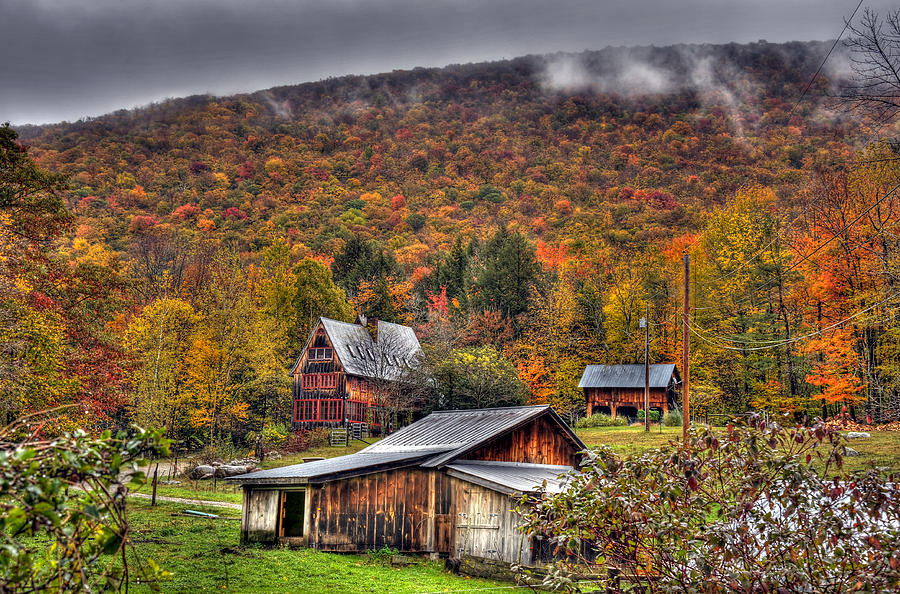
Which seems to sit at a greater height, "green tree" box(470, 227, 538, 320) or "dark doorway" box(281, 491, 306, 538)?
"green tree" box(470, 227, 538, 320)

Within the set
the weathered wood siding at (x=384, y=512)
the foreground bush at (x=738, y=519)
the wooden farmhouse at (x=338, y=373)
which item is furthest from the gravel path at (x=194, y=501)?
the foreground bush at (x=738, y=519)

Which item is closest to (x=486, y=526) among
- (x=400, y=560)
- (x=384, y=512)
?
(x=400, y=560)

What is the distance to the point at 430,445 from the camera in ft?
85.8

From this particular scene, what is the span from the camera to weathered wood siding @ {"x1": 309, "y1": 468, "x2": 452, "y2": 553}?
21.7m

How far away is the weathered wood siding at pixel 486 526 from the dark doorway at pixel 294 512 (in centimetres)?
609

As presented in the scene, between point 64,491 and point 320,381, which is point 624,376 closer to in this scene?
point 320,381

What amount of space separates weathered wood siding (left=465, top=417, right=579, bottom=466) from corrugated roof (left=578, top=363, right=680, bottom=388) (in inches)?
1062

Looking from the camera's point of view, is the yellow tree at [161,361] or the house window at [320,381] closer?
the yellow tree at [161,361]

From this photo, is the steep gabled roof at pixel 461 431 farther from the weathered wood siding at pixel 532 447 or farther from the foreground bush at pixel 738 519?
the foreground bush at pixel 738 519

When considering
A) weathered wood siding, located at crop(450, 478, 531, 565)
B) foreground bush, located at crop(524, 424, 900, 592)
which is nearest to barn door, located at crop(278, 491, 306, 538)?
weathered wood siding, located at crop(450, 478, 531, 565)

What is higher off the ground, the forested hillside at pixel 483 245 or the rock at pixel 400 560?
the forested hillside at pixel 483 245

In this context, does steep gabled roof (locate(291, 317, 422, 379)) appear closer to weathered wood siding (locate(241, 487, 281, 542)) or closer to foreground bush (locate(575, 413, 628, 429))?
foreground bush (locate(575, 413, 628, 429))

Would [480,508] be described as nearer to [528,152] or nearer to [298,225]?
[298,225]

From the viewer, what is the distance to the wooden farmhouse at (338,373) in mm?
51188
